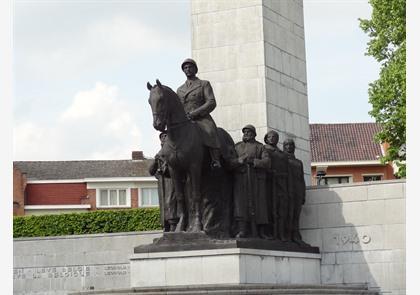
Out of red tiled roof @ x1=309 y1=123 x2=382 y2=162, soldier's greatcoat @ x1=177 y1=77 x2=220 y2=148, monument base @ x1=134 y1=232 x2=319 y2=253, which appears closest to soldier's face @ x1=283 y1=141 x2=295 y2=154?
soldier's greatcoat @ x1=177 y1=77 x2=220 y2=148

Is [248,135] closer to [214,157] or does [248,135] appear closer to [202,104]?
[202,104]

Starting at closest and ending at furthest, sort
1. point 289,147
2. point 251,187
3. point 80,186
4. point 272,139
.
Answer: point 251,187, point 272,139, point 289,147, point 80,186

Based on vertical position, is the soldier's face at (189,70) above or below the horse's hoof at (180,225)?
above

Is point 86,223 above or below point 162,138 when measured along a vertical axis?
below

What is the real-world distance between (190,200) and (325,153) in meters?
39.0

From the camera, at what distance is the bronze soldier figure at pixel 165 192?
20203 millimetres

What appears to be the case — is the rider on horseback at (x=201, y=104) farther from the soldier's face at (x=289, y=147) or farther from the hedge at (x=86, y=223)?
the hedge at (x=86, y=223)

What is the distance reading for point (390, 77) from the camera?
3284 cm

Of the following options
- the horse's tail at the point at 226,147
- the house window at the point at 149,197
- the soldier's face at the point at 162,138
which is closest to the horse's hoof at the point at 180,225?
the horse's tail at the point at 226,147

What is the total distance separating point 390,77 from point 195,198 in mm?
14500

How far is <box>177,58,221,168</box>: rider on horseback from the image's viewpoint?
19.8m

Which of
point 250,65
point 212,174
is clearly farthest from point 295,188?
point 250,65

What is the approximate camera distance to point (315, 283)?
21.6m

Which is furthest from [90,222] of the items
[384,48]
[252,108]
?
[252,108]
